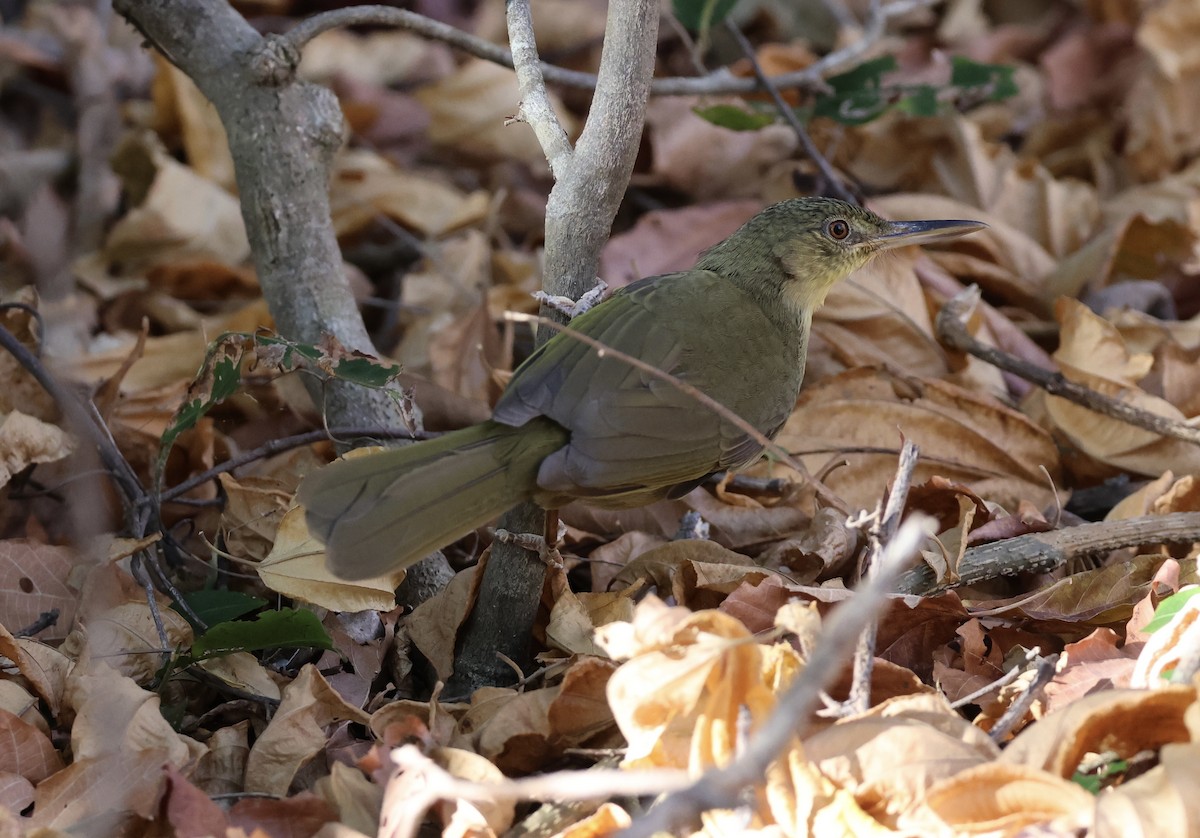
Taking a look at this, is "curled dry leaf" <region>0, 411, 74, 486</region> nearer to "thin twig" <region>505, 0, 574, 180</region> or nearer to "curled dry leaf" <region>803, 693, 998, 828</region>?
"thin twig" <region>505, 0, 574, 180</region>

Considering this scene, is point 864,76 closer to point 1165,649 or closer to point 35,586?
point 1165,649

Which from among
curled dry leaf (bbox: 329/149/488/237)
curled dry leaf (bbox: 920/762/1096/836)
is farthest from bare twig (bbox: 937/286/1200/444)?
curled dry leaf (bbox: 329/149/488/237)

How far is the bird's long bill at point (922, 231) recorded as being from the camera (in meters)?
3.33

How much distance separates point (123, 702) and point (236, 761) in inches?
9.4

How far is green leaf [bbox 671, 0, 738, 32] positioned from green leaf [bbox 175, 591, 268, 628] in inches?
98.5

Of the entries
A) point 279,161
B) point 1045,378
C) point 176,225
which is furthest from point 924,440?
point 176,225

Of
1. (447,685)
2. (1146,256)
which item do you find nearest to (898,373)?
(1146,256)

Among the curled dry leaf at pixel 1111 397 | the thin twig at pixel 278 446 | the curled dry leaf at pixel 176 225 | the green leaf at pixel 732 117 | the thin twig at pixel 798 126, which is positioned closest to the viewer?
the thin twig at pixel 278 446

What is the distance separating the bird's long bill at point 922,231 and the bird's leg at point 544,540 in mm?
1348

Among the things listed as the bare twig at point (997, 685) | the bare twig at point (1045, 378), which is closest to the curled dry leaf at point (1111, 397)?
the bare twig at point (1045, 378)

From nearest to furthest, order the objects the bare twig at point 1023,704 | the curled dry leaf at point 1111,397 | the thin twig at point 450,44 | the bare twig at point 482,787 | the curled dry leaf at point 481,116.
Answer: the bare twig at point 482,787 → the bare twig at point 1023,704 → the thin twig at point 450,44 → the curled dry leaf at point 1111,397 → the curled dry leaf at point 481,116

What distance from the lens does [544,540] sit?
2631 millimetres

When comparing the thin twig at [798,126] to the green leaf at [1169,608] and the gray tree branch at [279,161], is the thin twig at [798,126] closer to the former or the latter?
the gray tree branch at [279,161]

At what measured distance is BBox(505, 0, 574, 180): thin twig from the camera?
2.65m
